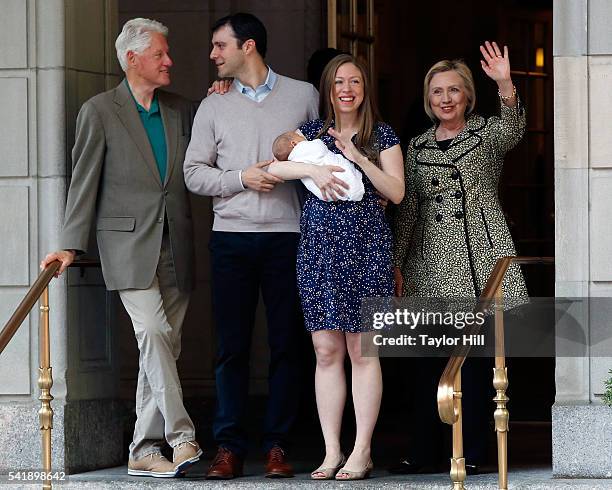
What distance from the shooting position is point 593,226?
22.3 ft

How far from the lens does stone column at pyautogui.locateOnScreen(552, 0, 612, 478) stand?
678cm

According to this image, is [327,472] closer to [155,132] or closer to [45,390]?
[45,390]

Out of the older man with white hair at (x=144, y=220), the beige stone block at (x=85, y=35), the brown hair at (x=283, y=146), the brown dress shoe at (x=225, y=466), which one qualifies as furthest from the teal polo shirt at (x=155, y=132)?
the brown dress shoe at (x=225, y=466)

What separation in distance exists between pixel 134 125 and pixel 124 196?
1.13 ft

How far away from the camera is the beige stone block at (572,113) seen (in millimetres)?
6809

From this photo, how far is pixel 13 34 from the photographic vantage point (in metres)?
7.33

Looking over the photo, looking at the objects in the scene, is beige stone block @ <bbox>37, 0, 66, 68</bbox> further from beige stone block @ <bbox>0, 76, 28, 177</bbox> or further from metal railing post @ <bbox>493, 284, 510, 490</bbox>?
metal railing post @ <bbox>493, 284, 510, 490</bbox>

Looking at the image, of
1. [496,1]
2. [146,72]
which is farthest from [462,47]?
[146,72]

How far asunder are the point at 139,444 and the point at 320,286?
1.21 metres

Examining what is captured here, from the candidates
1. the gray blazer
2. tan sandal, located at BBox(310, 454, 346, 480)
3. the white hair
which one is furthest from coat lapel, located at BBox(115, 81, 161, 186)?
tan sandal, located at BBox(310, 454, 346, 480)

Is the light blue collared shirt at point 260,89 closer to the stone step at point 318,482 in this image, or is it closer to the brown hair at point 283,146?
the brown hair at point 283,146

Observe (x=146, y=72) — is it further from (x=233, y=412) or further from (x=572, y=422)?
(x=572, y=422)

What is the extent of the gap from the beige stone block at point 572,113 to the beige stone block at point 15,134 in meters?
2.54

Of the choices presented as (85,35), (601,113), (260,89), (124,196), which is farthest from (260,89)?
(601,113)
